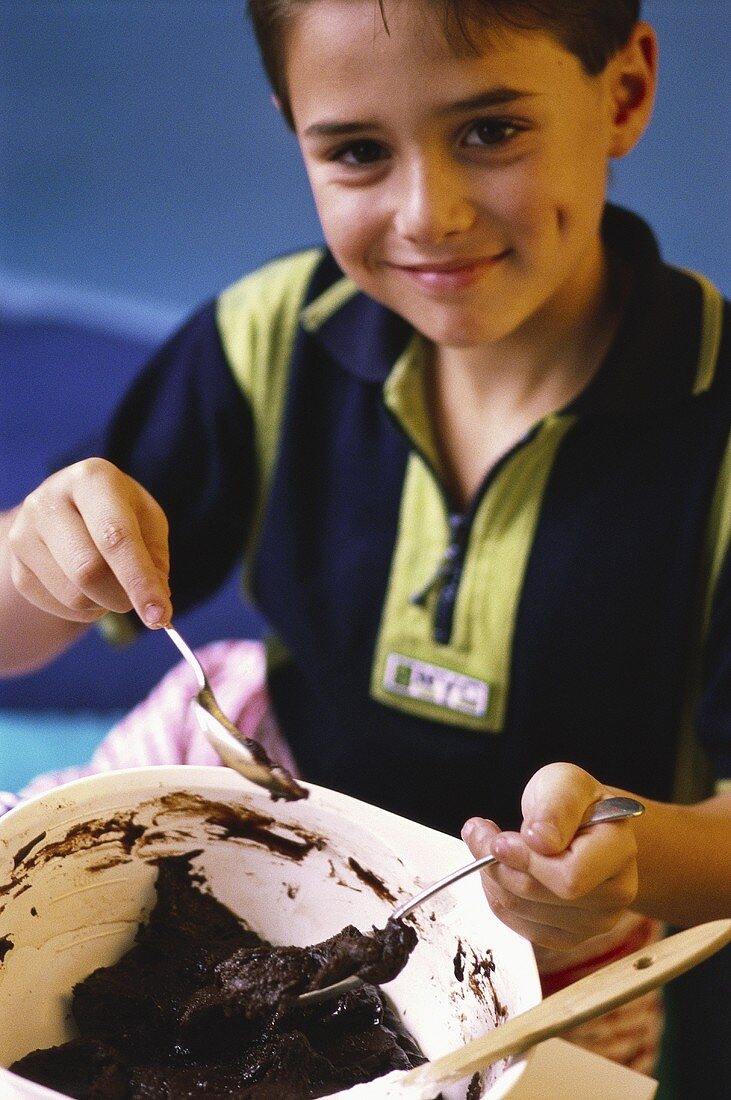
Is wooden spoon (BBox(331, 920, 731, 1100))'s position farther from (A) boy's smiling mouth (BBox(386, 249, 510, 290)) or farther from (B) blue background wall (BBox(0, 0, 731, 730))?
(B) blue background wall (BBox(0, 0, 731, 730))

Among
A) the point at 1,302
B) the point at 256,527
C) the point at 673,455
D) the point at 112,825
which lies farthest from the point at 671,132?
the point at 112,825

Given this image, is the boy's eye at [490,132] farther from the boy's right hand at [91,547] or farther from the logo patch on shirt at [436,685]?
the logo patch on shirt at [436,685]

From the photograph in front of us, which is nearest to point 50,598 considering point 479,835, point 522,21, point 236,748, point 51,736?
point 236,748

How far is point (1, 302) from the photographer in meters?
1.46

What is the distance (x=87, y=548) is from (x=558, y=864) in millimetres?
291

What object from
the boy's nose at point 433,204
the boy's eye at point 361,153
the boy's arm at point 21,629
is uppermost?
the boy's eye at point 361,153

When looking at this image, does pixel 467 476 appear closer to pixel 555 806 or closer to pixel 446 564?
pixel 446 564

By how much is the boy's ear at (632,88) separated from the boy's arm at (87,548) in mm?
397

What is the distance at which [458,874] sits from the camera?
54 cm

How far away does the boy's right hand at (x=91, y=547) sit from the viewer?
578mm

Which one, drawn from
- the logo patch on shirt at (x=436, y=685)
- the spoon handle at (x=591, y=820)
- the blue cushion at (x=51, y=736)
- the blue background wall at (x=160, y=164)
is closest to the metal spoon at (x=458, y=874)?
the spoon handle at (x=591, y=820)

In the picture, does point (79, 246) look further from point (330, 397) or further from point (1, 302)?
point (330, 397)

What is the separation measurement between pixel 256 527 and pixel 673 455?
1.23 ft

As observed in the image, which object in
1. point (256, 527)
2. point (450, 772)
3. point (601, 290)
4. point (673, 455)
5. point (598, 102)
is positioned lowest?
point (450, 772)
